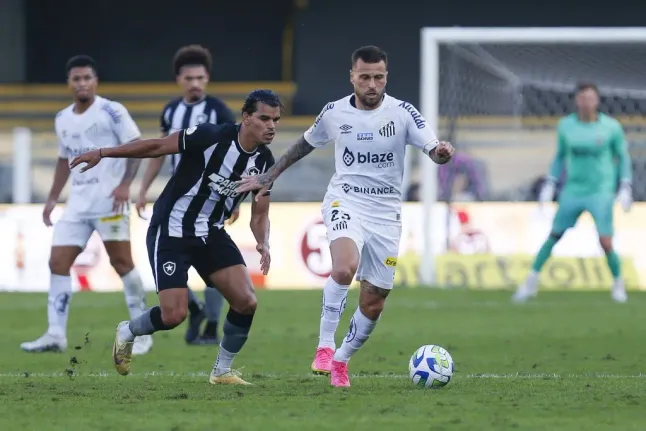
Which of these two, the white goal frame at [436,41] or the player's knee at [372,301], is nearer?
the player's knee at [372,301]

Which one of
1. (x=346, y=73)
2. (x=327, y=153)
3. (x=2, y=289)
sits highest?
(x=346, y=73)

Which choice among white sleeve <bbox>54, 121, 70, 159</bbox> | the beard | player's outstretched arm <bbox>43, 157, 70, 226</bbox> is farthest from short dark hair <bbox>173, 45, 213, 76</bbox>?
the beard

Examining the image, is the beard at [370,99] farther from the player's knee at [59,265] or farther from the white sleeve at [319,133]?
the player's knee at [59,265]

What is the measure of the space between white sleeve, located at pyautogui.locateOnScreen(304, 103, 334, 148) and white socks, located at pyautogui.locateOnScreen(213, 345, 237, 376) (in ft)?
4.64

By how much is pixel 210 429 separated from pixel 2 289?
42.2 feet

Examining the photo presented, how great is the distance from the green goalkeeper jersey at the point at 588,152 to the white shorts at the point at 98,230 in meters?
6.12

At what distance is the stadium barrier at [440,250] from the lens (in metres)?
18.1

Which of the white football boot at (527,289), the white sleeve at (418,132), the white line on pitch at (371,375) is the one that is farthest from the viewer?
the white football boot at (527,289)

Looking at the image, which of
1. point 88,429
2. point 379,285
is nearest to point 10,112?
point 379,285

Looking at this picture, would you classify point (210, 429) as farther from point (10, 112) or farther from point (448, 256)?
point (10, 112)

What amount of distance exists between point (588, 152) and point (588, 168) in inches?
7.2

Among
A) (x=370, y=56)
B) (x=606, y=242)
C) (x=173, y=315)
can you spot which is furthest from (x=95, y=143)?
(x=606, y=242)

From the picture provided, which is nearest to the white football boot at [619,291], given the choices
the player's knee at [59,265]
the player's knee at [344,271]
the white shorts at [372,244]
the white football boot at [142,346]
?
the white football boot at [142,346]

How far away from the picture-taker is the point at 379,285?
8.30 meters
